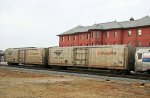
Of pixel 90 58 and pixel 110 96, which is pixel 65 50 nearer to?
pixel 90 58

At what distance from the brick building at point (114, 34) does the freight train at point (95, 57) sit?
27.7 m

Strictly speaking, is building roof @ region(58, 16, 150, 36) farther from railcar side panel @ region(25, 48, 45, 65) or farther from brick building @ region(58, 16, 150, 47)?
railcar side panel @ region(25, 48, 45, 65)

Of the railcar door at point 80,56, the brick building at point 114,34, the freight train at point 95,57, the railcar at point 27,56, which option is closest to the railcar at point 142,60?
the freight train at point 95,57

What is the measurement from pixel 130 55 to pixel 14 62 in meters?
27.0

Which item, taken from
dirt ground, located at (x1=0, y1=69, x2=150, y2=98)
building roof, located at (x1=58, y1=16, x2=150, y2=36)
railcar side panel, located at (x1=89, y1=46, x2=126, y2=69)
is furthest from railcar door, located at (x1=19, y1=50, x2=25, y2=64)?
dirt ground, located at (x1=0, y1=69, x2=150, y2=98)

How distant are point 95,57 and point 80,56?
2.91 m

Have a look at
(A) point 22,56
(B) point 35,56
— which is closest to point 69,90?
(B) point 35,56

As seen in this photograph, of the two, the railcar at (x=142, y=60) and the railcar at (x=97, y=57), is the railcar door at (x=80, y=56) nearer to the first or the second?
the railcar at (x=97, y=57)

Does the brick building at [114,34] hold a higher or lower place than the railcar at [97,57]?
higher

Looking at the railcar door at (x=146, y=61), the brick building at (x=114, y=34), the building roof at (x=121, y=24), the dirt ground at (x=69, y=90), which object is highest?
the building roof at (x=121, y=24)

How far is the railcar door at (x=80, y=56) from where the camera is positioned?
36.4 metres

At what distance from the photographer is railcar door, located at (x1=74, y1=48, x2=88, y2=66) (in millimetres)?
36375

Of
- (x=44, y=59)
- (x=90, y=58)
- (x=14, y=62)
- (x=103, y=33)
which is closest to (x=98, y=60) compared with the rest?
(x=90, y=58)

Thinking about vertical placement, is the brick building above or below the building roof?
below
